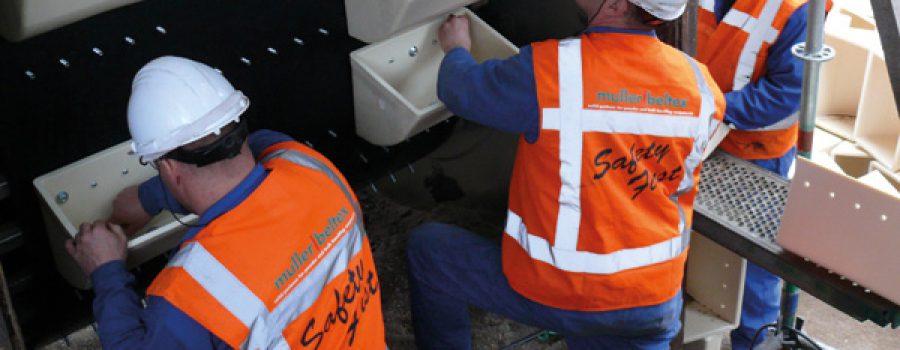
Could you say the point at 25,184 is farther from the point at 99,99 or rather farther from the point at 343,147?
the point at 343,147

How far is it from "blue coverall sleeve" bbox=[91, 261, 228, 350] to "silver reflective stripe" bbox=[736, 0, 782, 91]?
1958 mm

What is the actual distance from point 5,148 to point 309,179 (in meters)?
0.94

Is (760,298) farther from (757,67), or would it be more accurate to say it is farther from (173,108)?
(173,108)

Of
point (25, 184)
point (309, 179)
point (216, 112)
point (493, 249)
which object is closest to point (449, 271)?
point (493, 249)

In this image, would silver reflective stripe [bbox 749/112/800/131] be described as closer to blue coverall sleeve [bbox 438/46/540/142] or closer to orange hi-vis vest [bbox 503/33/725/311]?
orange hi-vis vest [bbox 503/33/725/311]

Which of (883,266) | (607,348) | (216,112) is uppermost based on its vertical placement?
(216,112)

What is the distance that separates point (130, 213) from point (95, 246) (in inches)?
13.3

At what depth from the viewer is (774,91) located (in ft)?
10.7

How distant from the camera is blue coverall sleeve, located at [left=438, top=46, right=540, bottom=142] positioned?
2.56m

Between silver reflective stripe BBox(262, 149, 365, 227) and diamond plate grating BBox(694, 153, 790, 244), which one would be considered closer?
silver reflective stripe BBox(262, 149, 365, 227)

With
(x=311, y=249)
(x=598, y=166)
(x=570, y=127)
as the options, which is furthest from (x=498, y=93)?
(x=311, y=249)

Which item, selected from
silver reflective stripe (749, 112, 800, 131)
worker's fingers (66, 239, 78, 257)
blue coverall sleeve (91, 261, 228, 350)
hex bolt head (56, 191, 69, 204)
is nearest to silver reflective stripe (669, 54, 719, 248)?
silver reflective stripe (749, 112, 800, 131)

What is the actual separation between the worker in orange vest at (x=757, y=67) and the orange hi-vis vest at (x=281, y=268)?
1.48 metres

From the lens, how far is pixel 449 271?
122 inches
